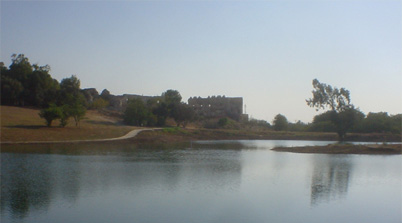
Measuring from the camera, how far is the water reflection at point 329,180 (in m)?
16.2

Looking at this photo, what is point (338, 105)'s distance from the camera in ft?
209

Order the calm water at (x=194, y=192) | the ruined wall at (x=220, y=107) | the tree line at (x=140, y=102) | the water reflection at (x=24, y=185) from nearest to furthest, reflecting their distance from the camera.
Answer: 1. the calm water at (x=194, y=192)
2. the water reflection at (x=24, y=185)
3. the tree line at (x=140, y=102)
4. the ruined wall at (x=220, y=107)

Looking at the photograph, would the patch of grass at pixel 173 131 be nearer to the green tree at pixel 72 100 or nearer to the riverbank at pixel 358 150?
the green tree at pixel 72 100

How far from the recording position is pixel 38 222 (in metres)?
11.9

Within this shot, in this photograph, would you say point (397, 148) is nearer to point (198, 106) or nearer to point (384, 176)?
point (384, 176)

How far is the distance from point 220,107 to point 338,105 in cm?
2872

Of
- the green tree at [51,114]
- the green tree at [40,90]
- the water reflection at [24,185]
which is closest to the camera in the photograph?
the water reflection at [24,185]

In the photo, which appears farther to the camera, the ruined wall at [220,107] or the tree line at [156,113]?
the ruined wall at [220,107]

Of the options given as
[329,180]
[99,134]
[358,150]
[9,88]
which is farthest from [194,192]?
[9,88]

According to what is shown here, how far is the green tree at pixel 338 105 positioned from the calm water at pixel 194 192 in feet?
115

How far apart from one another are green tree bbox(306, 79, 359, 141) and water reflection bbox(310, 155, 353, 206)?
33.4m

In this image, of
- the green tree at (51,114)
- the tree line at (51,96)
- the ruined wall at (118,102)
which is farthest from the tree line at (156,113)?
the green tree at (51,114)

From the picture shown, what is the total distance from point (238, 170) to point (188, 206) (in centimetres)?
978

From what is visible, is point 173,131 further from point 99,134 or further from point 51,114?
point 51,114
